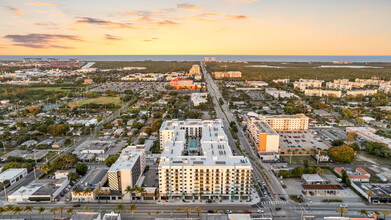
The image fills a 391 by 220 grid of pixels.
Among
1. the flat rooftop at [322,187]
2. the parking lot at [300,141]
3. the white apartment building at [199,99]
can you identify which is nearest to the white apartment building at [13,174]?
the flat rooftop at [322,187]

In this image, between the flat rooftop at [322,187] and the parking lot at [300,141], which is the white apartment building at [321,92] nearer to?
the parking lot at [300,141]

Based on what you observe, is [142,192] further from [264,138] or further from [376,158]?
[376,158]

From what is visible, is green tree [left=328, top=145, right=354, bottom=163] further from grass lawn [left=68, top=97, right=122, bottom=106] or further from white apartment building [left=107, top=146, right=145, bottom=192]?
grass lawn [left=68, top=97, right=122, bottom=106]

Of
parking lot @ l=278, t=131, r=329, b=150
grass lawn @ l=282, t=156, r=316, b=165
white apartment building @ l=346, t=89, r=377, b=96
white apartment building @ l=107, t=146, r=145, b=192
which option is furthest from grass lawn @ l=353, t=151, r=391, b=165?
white apartment building @ l=346, t=89, r=377, b=96

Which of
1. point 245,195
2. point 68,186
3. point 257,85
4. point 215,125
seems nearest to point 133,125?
point 215,125

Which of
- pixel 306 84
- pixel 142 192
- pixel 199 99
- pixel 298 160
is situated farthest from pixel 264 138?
pixel 306 84

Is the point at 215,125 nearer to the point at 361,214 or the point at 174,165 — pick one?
the point at 174,165

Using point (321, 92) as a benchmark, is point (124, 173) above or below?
below

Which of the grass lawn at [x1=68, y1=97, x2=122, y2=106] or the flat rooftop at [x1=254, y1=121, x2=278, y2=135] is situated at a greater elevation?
the flat rooftop at [x1=254, y1=121, x2=278, y2=135]
